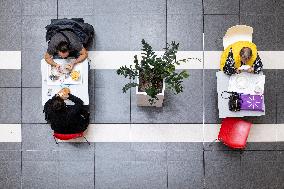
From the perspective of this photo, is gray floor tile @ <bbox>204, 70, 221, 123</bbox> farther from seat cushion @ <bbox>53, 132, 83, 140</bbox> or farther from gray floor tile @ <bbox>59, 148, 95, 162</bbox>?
seat cushion @ <bbox>53, 132, 83, 140</bbox>

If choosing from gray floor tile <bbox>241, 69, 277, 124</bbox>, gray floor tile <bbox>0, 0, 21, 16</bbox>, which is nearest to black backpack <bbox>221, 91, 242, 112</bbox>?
gray floor tile <bbox>241, 69, 277, 124</bbox>

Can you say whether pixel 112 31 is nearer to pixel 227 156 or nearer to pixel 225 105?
pixel 225 105

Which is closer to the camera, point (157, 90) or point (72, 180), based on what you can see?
point (157, 90)

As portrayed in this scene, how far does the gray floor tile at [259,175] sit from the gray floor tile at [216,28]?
5.92 ft

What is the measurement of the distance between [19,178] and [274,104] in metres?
3.92

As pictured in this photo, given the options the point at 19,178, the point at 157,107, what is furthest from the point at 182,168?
the point at 19,178

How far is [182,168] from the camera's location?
5.46m

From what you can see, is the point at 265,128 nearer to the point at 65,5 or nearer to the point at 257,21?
the point at 257,21

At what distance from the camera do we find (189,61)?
5.52 metres

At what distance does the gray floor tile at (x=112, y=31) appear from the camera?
5527mm

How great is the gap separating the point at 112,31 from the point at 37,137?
192 cm

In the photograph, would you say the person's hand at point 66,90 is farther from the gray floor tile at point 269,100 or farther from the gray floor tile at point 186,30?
the gray floor tile at point 269,100

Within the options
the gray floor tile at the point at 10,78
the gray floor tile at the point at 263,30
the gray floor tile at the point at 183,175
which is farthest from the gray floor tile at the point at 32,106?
the gray floor tile at the point at 263,30

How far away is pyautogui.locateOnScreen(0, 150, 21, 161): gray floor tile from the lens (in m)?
5.49
